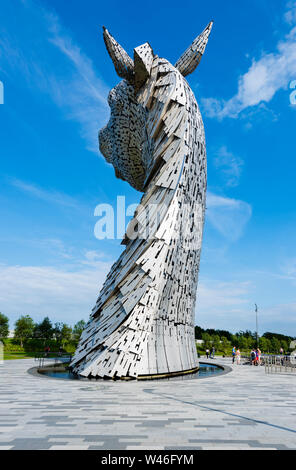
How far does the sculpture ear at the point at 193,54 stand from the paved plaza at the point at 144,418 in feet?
45.4

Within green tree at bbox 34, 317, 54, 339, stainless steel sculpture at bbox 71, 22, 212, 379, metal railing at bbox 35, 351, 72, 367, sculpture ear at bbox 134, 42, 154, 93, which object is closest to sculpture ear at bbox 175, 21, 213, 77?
stainless steel sculpture at bbox 71, 22, 212, 379

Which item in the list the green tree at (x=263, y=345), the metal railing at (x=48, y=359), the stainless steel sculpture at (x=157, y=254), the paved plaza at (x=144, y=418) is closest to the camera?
the paved plaza at (x=144, y=418)

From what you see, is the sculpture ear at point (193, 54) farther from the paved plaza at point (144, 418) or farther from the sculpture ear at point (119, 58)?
the paved plaza at point (144, 418)

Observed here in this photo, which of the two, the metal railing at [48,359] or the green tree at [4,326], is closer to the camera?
the metal railing at [48,359]

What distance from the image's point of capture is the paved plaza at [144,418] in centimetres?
361


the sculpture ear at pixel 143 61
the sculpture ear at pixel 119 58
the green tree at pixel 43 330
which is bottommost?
the green tree at pixel 43 330

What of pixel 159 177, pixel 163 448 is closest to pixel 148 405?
pixel 163 448

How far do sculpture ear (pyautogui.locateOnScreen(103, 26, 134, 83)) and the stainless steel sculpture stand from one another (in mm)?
37

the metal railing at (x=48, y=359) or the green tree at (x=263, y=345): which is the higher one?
the metal railing at (x=48, y=359)

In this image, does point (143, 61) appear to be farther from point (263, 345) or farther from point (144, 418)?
point (263, 345)

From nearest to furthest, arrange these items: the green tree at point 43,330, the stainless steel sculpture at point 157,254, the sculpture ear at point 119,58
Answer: the stainless steel sculpture at point 157,254
the sculpture ear at point 119,58
the green tree at point 43,330

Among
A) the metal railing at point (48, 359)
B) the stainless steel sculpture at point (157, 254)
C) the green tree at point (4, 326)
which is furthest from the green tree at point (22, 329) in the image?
the stainless steel sculpture at point (157, 254)
